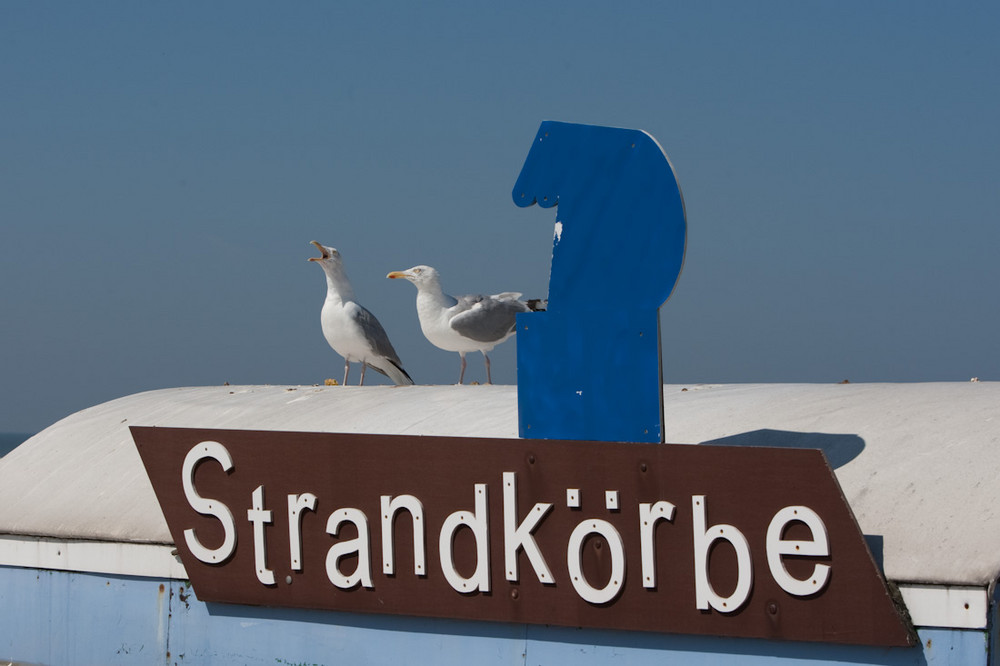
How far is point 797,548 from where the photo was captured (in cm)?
430

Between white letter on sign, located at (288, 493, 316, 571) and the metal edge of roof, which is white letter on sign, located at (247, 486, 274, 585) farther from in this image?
the metal edge of roof

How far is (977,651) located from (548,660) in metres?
1.77

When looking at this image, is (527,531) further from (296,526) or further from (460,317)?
(460,317)

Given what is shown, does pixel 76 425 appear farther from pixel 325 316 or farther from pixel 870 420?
pixel 870 420

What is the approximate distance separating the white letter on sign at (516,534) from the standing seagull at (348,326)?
5.02 m

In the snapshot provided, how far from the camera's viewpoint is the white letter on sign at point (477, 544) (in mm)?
4902

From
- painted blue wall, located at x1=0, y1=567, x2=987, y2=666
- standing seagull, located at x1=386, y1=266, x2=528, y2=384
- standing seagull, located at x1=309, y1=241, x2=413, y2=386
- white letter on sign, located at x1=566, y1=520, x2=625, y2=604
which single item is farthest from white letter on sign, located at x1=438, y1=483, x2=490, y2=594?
standing seagull, located at x1=309, y1=241, x2=413, y2=386

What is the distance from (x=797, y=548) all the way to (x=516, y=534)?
1.21 metres

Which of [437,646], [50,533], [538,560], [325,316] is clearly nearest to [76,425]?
[50,533]

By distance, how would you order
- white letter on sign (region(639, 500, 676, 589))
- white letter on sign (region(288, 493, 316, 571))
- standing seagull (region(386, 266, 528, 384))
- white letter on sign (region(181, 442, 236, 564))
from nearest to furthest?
white letter on sign (region(639, 500, 676, 589)), white letter on sign (region(288, 493, 316, 571)), white letter on sign (region(181, 442, 236, 564)), standing seagull (region(386, 266, 528, 384))

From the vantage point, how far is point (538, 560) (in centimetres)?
478

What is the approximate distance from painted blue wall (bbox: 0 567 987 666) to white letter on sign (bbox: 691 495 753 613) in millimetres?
190

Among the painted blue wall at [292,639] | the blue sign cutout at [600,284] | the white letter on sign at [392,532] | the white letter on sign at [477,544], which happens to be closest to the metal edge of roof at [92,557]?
the painted blue wall at [292,639]

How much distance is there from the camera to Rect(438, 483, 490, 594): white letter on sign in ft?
16.1
